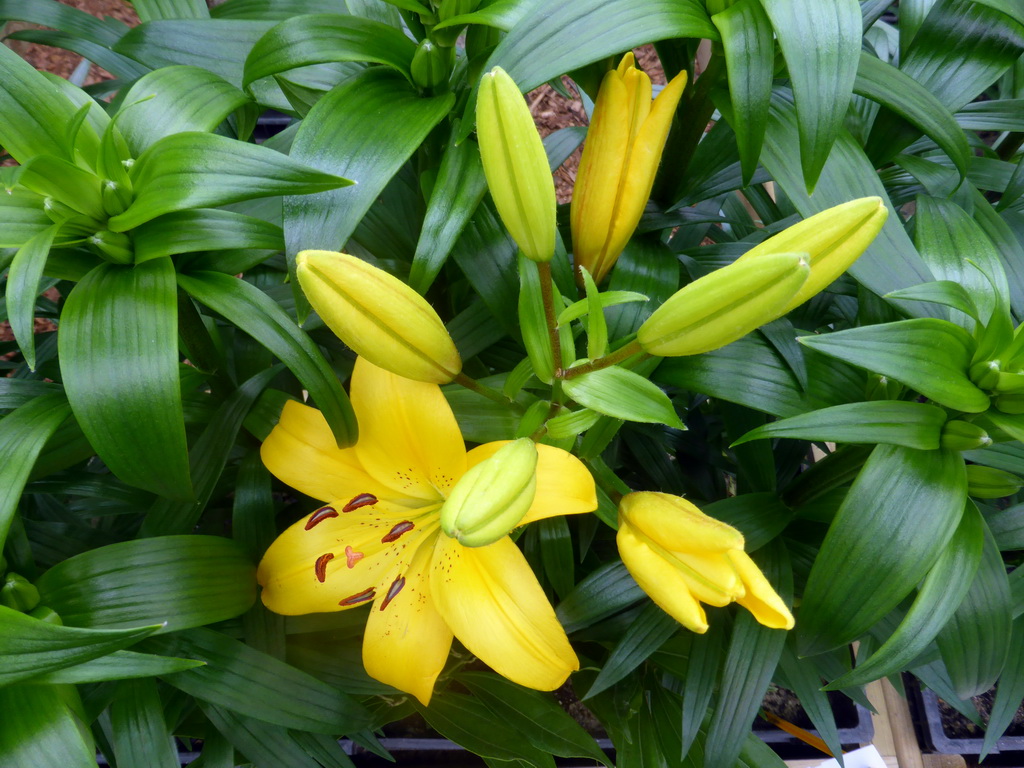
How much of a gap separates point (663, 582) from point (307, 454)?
28 cm

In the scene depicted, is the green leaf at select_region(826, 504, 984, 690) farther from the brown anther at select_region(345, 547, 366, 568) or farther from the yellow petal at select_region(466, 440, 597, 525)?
the brown anther at select_region(345, 547, 366, 568)

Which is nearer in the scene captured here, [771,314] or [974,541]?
[771,314]

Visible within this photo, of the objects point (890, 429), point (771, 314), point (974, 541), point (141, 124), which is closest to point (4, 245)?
point (141, 124)

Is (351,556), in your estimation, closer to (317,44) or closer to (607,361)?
(607,361)

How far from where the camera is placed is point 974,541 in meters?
0.53

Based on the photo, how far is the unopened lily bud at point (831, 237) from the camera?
42 centimetres

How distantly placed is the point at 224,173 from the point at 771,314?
13.2 inches

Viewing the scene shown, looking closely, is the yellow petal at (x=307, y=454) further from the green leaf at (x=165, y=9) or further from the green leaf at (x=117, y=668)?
the green leaf at (x=165, y=9)

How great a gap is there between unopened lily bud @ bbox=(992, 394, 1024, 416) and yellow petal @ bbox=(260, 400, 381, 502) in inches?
17.9

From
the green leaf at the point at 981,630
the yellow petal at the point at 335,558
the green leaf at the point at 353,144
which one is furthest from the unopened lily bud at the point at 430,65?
the green leaf at the point at 981,630

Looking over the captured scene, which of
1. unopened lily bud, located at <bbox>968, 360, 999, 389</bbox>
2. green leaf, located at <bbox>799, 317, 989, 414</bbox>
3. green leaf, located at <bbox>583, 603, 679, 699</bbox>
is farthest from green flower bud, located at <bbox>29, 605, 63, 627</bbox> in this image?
unopened lily bud, located at <bbox>968, 360, 999, 389</bbox>

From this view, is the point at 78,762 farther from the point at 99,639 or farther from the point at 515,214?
the point at 515,214

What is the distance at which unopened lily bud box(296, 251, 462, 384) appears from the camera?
425 mm

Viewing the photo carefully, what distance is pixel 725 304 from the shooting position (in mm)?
417
